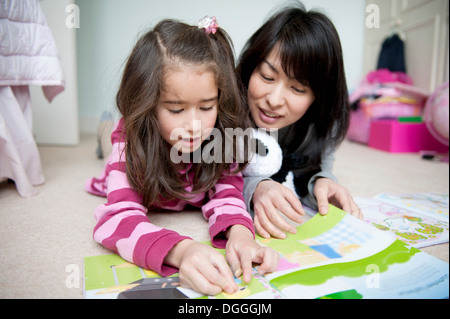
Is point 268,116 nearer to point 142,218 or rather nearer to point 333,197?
point 333,197

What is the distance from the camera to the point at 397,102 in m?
2.17

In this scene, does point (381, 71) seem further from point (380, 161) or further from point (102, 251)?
point (102, 251)

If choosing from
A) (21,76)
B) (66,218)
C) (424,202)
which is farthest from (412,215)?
(21,76)

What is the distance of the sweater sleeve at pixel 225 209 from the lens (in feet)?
2.10

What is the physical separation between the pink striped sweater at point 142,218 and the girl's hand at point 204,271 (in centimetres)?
4

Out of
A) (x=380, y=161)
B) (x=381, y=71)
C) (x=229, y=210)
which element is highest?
(x=381, y=71)

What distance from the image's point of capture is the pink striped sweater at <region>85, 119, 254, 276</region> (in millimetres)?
533

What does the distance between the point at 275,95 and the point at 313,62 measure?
116 millimetres

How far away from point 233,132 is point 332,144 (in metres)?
0.36

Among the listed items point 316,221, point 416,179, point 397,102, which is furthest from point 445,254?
point 397,102

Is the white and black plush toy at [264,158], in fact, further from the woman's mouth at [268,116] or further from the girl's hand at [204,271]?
the girl's hand at [204,271]

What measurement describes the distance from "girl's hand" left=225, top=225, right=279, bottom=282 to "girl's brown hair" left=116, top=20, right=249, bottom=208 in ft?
0.64

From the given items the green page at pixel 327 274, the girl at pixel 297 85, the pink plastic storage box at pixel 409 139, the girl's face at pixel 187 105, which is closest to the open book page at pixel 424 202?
the girl at pixel 297 85

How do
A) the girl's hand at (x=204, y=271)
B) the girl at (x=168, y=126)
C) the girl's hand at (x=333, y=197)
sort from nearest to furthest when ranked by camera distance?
the girl's hand at (x=204, y=271) < the girl at (x=168, y=126) < the girl's hand at (x=333, y=197)
